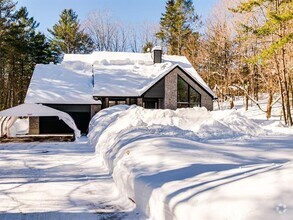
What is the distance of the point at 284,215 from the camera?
2084 millimetres

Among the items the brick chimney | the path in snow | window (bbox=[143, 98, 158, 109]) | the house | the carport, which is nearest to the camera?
the path in snow

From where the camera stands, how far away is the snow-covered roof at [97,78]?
19828 mm

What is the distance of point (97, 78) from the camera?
2136cm

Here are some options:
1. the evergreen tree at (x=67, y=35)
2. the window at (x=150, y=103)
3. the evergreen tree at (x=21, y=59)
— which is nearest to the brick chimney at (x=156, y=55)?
the window at (x=150, y=103)

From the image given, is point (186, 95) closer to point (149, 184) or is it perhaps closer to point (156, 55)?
point (156, 55)

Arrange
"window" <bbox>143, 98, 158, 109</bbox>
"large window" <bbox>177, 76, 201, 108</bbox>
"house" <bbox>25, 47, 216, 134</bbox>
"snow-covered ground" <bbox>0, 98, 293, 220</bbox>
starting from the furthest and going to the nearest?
"large window" <bbox>177, 76, 201, 108</bbox>
"window" <bbox>143, 98, 158, 109</bbox>
"house" <bbox>25, 47, 216, 134</bbox>
"snow-covered ground" <bbox>0, 98, 293, 220</bbox>

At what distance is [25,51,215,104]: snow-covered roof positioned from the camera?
65.1 ft

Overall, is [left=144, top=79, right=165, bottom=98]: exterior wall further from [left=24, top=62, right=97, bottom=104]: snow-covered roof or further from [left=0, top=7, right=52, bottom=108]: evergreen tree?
[left=0, top=7, right=52, bottom=108]: evergreen tree

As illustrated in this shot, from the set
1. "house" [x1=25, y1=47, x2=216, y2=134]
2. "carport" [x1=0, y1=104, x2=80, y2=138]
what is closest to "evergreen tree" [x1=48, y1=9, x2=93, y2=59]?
"house" [x1=25, y1=47, x2=216, y2=134]

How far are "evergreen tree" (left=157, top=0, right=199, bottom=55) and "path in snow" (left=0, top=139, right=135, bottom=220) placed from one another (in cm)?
3026

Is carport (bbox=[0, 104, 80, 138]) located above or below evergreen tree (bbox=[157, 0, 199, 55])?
below

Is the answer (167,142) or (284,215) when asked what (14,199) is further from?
(284,215)

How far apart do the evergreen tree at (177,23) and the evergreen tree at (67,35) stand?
9329 mm

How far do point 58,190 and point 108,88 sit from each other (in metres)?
15.0
